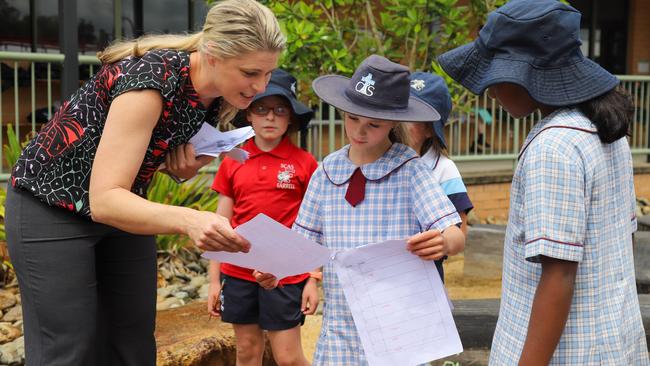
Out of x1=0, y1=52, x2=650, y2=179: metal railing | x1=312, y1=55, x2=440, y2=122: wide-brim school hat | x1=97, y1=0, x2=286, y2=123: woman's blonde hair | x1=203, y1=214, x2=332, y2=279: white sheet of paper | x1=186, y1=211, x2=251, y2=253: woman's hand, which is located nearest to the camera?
x1=186, y1=211, x2=251, y2=253: woman's hand

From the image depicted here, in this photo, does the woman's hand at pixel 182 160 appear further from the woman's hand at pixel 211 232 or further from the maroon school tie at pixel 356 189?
the woman's hand at pixel 211 232

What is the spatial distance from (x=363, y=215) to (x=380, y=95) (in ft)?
1.38

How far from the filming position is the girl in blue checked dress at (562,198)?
196 centimetres

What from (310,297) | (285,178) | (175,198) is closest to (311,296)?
(310,297)

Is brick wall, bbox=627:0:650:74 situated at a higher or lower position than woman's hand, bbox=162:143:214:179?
higher

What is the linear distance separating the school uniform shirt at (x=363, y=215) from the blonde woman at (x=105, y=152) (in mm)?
534

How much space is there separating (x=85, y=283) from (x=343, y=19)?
5086mm

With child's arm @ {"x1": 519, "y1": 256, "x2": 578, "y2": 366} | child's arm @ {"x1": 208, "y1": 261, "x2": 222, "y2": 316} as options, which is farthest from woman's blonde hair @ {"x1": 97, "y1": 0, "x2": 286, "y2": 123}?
child's arm @ {"x1": 208, "y1": 261, "x2": 222, "y2": 316}

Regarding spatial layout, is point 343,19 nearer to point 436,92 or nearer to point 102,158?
point 436,92

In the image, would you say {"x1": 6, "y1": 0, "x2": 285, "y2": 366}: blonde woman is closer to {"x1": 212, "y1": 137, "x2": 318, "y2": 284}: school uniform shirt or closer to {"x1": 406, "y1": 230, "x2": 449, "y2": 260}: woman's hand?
{"x1": 406, "y1": 230, "x2": 449, "y2": 260}: woman's hand

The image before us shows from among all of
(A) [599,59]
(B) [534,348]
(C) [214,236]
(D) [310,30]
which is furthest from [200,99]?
(A) [599,59]

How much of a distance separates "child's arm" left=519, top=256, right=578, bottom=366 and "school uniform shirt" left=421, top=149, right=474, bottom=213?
144 cm

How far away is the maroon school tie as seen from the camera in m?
3.03

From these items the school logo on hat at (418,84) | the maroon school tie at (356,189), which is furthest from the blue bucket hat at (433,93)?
the maroon school tie at (356,189)
